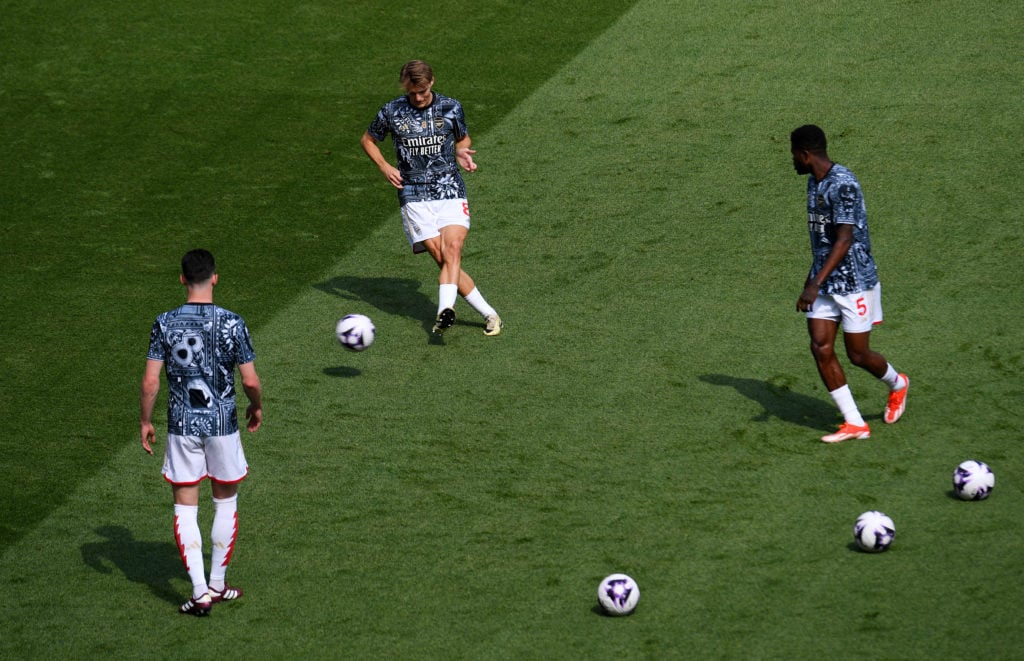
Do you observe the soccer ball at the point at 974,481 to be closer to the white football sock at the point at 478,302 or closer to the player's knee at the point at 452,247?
the white football sock at the point at 478,302

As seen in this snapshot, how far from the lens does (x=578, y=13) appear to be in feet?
64.8

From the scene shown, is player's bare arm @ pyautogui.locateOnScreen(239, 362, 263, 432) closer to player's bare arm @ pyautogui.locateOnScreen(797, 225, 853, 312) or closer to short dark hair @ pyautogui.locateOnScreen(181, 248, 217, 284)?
short dark hair @ pyautogui.locateOnScreen(181, 248, 217, 284)

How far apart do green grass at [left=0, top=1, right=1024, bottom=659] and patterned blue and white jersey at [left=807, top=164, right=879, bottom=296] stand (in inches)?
50.8

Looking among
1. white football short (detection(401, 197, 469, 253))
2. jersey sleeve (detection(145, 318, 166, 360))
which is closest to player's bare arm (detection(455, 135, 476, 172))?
white football short (detection(401, 197, 469, 253))

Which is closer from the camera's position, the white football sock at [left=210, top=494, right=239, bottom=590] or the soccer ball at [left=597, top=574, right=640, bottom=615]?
the soccer ball at [left=597, top=574, right=640, bottom=615]

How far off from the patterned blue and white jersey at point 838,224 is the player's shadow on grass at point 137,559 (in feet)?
17.3

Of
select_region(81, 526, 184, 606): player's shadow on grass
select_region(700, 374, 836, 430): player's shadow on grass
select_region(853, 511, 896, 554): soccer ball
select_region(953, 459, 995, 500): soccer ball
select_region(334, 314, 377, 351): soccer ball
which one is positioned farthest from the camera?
select_region(334, 314, 377, 351): soccer ball

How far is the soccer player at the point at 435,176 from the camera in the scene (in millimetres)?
12398

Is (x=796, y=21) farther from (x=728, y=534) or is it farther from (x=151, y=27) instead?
(x=728, y=534)

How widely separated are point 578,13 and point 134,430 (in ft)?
36.0

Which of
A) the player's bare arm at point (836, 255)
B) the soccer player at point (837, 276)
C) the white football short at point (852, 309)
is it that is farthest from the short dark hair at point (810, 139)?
the white football short at point (852, 309)

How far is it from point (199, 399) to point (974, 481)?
17.5ft

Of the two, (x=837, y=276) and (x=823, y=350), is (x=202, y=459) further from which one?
(x=837, y=276)

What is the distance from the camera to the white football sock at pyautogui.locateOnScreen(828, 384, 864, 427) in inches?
407
